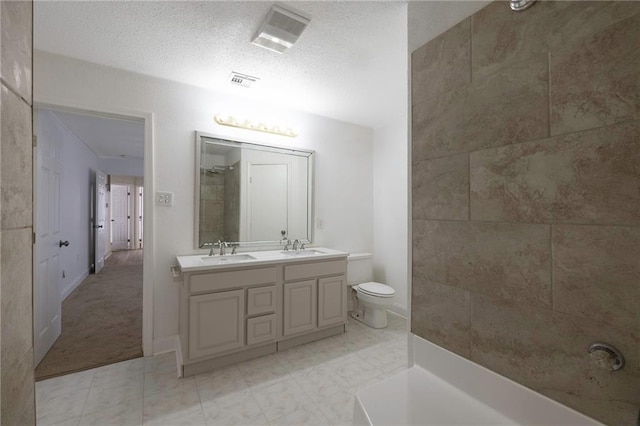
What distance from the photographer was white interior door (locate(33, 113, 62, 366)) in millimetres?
2045

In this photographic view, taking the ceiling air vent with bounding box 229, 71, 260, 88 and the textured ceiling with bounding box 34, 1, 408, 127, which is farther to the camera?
the ceiling air vent with bounding box 229, 71, 260, 88

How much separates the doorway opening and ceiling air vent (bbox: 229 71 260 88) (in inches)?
33.0

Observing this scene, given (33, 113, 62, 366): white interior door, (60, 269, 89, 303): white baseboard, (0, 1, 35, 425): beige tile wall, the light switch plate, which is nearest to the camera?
(0, 1, 35, 425): beige tile wall

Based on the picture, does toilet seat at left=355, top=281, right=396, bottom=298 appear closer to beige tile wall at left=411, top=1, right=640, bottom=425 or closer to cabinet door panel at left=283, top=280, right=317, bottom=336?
cabinet door panel at left=283, top=280, right=317, bottom=336

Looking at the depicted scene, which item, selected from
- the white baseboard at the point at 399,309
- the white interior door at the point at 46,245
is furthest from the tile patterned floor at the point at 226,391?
the white baseboard at the point at 399,309

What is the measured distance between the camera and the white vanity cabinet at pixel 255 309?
195 cm

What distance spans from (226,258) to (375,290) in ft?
5.07

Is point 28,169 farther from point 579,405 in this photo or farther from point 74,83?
point 74,83

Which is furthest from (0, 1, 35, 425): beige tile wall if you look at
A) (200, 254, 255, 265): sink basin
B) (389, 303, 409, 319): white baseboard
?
(389, 303, 409, 319): white baseboard

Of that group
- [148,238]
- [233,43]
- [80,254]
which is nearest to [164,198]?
[148,238]

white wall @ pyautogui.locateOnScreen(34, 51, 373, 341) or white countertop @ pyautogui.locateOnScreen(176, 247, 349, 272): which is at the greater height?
white wall @ pyautogui.locateOnScreen(34, 51, 373, 341)

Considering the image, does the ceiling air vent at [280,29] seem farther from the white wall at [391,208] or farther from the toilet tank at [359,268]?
the toilet tank at [359,268]

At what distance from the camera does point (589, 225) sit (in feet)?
2.60

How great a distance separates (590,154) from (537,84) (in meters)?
0.29
